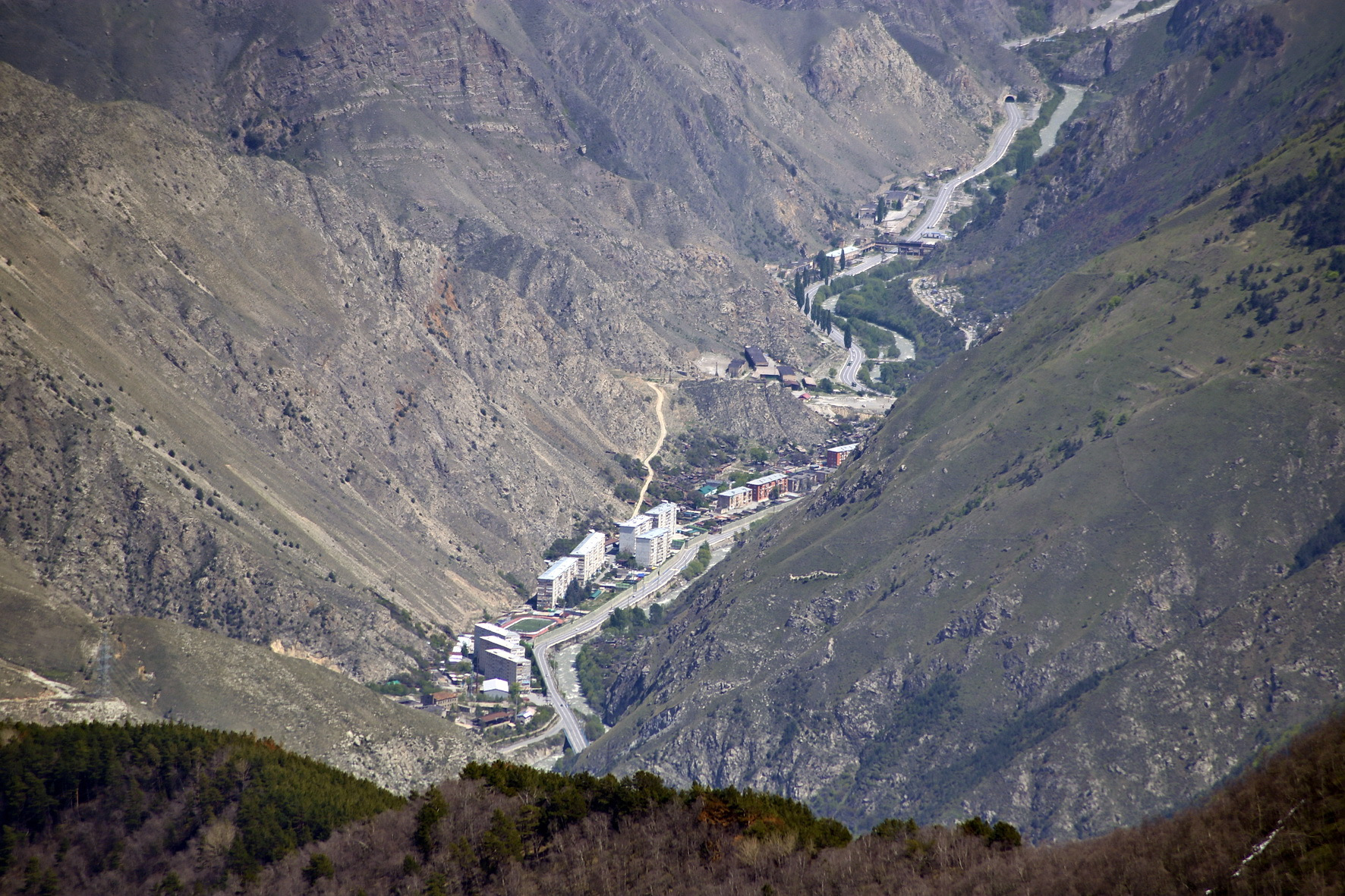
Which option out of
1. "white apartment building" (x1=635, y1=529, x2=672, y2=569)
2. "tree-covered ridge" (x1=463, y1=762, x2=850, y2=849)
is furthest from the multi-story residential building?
"tree-covered ridge" (x1=463, y1=762, x2=850, y2=849)

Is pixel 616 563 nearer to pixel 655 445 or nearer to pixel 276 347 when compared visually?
pixel 655 445

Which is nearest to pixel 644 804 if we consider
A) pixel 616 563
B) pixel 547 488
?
pixel 616 563

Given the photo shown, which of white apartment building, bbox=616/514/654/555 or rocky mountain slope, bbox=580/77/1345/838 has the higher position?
white apartment building, bbox=616/514/654/555

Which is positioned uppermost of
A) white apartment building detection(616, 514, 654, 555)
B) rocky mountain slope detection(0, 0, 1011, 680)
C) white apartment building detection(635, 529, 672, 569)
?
rocky mountain slope detection(0, 0, 1011, 680)

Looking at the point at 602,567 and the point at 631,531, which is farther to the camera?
the point at 631,531

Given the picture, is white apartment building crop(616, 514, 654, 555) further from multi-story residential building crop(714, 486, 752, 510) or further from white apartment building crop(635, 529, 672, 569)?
multi-story residential building crop(714, 486, 752, 510)

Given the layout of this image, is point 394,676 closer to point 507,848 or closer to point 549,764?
point 549,764

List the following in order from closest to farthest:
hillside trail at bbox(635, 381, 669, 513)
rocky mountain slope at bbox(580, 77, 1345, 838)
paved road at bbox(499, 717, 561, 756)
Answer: rocky mountain slope at bbox(580, 77, 1345, 838) < paved road at bbox(499, 717, 561, 756) < hillside trail at bbox(635, 381, 669, 513)
